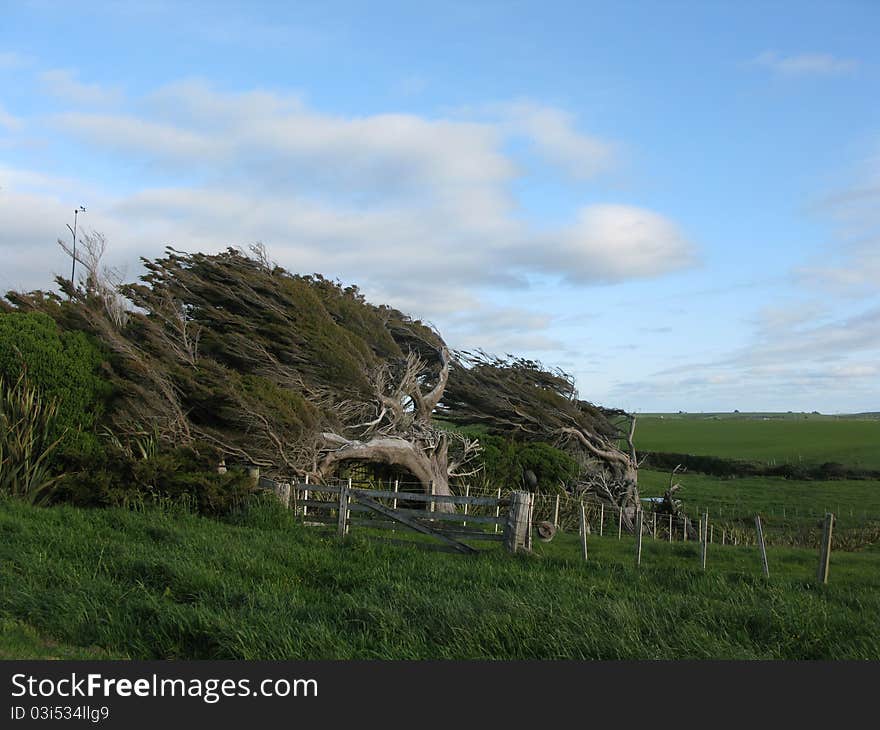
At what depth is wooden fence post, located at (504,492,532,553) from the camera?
12578 millimetres

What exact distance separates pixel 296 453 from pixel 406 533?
183 inches

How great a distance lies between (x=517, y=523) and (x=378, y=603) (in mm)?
4859

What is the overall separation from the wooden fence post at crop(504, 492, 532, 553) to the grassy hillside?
0.40m

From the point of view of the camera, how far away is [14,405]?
16.0 meters

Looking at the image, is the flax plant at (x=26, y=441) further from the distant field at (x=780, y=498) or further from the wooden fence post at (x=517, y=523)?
the distant field at (x=780, y=498)

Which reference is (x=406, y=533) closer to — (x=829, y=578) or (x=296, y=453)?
(x=296, y=453)

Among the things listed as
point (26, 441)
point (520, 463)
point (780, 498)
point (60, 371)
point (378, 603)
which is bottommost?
point (780, 498)

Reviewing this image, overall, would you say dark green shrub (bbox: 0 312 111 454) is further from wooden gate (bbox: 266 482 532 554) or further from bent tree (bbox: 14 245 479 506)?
wooden gate (bbox: 266 482 532 554)

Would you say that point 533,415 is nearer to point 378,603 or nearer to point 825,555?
point 825,555

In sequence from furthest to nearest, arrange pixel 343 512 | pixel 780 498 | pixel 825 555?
pixel 780 498
pixel 343 512
pixel 825 555

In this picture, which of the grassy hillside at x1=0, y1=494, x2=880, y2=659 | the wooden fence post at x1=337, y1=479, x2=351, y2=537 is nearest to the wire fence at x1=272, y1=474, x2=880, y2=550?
the wooden fence post at x1=337, y1=479, x2=351, y2=537

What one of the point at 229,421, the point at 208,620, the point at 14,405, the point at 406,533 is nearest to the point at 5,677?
the point at 208,620

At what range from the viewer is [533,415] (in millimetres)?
28594

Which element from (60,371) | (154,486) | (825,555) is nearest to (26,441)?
(60,371)
